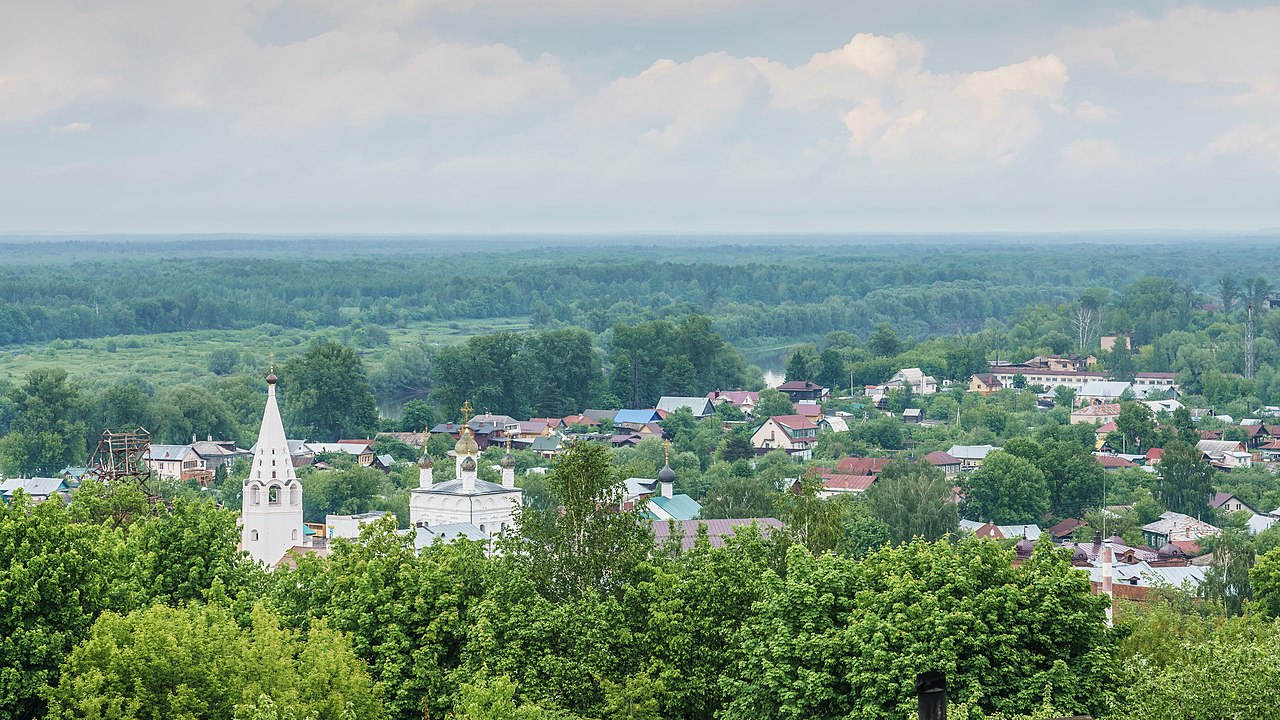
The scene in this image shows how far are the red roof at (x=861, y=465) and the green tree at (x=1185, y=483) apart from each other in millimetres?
11235

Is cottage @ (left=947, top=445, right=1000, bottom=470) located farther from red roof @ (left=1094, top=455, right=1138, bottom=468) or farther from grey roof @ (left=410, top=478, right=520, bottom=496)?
grey roof @ (left=410, top=478, right=520, bottom=496)

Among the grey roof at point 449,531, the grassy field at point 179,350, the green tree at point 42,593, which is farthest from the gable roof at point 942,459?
the green tree at point 42,593

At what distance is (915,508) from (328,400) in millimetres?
42564

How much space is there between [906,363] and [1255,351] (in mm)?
24554

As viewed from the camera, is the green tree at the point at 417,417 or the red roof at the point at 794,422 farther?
the green tree at the point at 417,417

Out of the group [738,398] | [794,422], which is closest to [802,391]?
[738,398]

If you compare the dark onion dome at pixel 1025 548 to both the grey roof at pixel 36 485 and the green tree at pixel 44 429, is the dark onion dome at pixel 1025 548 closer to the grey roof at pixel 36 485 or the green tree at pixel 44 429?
the grey roof at pixel 36 485

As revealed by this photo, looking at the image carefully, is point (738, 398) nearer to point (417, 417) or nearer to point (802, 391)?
point (802, 391)

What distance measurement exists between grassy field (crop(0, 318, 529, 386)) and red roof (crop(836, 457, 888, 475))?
155 feet

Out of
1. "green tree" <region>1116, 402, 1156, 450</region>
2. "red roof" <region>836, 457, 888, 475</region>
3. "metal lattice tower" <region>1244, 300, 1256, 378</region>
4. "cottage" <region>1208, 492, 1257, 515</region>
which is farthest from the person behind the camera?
"metal lattice tower" <region>1244, 300, 1256, 378</region>

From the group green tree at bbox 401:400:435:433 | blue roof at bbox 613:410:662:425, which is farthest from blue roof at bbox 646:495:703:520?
blue roof at bbox 613:410:662:425

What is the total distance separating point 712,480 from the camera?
66.6 m

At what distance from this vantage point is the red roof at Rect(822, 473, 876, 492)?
212 feet

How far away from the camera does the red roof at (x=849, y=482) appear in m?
64.8
